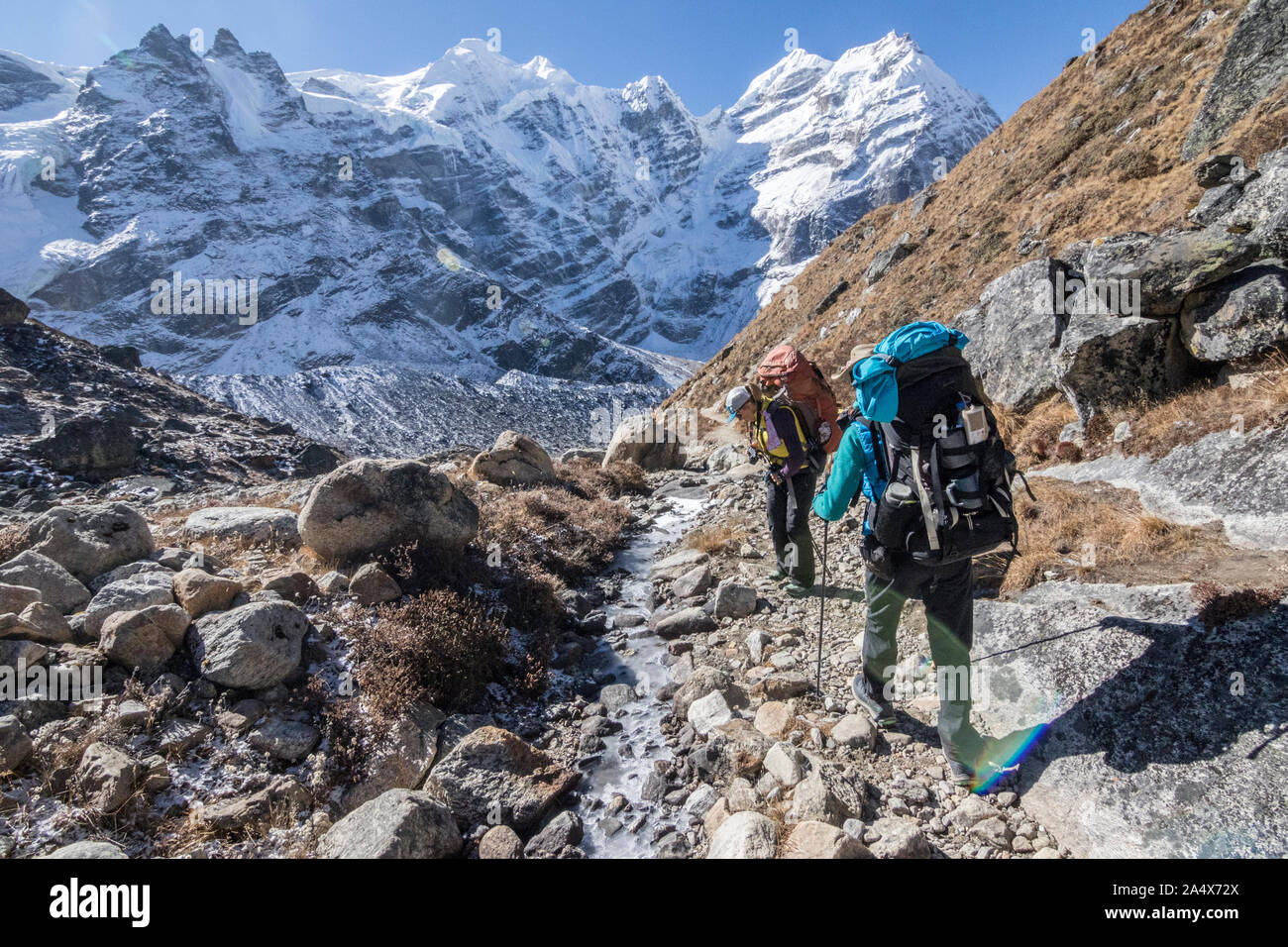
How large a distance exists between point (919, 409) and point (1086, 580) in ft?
8.86

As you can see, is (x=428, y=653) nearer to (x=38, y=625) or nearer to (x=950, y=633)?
(x=38, y=625)

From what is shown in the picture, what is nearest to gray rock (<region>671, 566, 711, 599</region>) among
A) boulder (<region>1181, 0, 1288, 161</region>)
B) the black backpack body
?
the black backpack body

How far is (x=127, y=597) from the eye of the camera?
530cm

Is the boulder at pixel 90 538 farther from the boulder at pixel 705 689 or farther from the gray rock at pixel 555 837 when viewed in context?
the boulder at pixel 705 689

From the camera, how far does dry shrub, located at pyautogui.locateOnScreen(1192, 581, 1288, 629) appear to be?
3.77m

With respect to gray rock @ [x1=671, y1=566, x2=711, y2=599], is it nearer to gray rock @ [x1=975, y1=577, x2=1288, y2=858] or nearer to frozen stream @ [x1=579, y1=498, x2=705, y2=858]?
frozen stream @ [x1=579, y1=498, x2=705, y2=858]

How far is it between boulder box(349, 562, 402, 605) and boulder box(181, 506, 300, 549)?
6.35 feet

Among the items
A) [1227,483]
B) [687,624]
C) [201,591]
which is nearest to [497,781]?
[687,624]

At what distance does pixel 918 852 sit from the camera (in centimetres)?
320

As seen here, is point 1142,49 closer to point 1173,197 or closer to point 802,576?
point 1173,197

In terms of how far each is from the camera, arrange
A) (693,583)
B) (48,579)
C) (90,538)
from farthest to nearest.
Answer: (693,583) < (90,538) < (48,579)

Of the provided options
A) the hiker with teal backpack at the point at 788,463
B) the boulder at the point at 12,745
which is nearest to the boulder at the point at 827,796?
the hiker with teal backpack at the point at 788,463

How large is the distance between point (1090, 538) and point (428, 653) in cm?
632

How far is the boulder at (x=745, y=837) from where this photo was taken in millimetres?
3254
